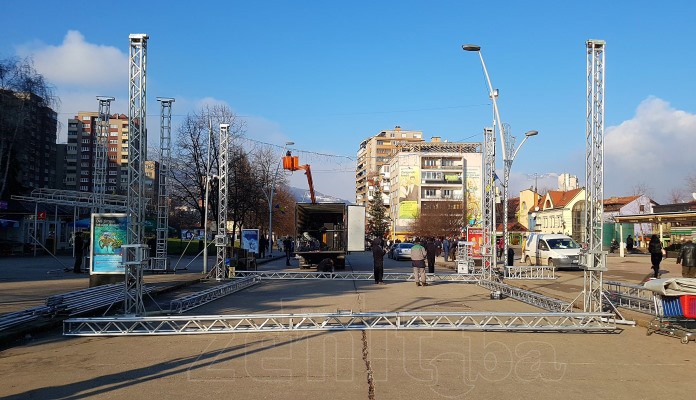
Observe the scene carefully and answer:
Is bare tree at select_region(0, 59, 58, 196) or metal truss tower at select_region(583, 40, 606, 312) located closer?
metal truss tower at select_region(583, 40, 606, 312)

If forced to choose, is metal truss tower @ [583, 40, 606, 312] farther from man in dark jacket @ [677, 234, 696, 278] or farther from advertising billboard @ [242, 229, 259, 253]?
advertising billboard @ [242, 229, 259, 253]

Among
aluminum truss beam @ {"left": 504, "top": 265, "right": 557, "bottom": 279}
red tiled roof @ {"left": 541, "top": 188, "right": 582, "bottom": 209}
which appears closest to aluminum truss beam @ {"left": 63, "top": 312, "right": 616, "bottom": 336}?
aluminum truss beam @ {"left": 504, "top": 265, "right": 557, "bottom": 279}

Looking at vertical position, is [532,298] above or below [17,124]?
below

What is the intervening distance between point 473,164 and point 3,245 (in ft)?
304

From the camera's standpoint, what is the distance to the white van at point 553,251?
1211 inches

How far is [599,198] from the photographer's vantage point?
512 inches

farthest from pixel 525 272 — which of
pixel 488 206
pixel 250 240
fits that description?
pixel 250 240

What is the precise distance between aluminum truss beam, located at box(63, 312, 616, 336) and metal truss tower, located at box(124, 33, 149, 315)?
0.88 meters

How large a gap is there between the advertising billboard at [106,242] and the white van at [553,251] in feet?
71.0

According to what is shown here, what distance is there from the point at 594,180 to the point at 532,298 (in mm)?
4942

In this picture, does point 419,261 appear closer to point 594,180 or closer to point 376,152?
point 594,180

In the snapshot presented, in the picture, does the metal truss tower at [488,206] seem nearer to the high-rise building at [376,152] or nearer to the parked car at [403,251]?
the parked car at [403,251]

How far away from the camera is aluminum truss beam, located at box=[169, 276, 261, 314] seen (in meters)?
14.9

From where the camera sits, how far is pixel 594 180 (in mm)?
13078
